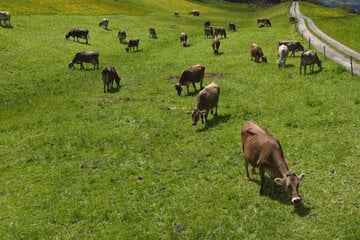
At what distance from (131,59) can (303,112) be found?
29822mm

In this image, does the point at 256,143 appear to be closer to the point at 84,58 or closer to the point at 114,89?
the point at 114,89

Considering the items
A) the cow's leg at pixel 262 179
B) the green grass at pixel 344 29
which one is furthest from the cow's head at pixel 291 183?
the green grass at pixel 344 29

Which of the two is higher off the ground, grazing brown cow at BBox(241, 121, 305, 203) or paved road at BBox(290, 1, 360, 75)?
paved road at BBox(290, 1, 360, 75)

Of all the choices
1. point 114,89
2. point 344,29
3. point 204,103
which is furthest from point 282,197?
point 344,29

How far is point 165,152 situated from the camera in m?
22.9

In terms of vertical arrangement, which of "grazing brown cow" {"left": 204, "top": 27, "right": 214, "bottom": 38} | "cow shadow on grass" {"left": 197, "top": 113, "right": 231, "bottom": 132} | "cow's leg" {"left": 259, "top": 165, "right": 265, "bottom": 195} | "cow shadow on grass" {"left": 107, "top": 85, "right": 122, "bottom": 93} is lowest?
"cow shadow on grass" {"left": 107, "top": 85, "right": 122, "bottom": 93}

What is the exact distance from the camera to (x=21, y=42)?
49.8 meters

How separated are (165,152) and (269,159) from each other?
8.41m

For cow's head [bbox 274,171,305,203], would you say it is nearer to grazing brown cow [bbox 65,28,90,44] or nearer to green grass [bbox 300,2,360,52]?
green grass [bbox 300,2,360,52]

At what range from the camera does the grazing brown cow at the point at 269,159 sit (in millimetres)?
14938

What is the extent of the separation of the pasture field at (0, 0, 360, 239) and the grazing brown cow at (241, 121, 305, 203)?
3.59 feet

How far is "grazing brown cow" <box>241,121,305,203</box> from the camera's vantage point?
1494 cm

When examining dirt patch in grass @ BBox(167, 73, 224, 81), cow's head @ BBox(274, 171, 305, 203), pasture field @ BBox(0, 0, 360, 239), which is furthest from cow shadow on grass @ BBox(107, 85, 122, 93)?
cow's head @ BBox(274, 171, 305, 203)

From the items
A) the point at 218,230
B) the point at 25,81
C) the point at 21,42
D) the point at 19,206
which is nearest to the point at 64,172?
the point at 19,206
